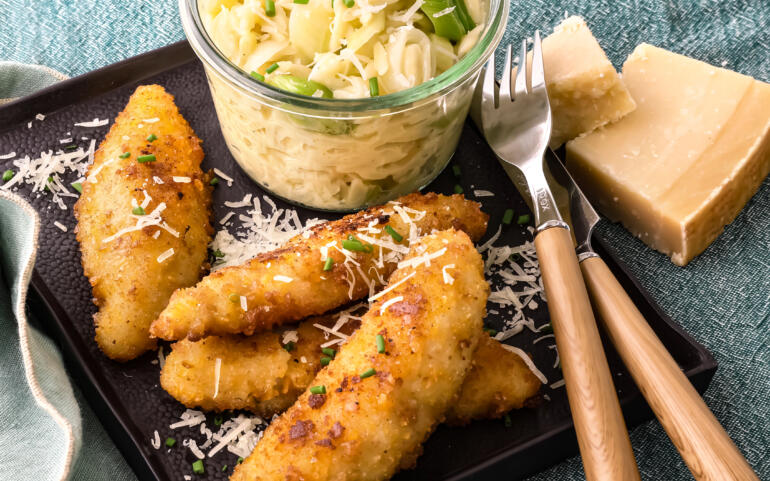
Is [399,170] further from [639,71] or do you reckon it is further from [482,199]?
[639,71]

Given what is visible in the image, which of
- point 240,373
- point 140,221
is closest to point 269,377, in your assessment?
point 240,373

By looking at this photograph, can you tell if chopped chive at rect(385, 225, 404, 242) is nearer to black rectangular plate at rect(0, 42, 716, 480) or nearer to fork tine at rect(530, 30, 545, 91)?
black rectangular plate at rect(0, 42, 716, 480)

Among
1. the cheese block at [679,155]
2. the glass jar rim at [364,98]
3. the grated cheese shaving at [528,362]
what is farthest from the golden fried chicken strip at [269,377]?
the cheese block at [679,155]

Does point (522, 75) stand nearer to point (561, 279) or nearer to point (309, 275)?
point (561, 279)

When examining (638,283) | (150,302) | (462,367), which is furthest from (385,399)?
(638,283)

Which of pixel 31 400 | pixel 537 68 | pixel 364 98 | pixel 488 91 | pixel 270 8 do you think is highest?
pixel 270 8

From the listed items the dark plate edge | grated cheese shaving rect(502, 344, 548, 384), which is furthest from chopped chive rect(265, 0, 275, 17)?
grated cheese shaving rect(502, 344, 548, 384)

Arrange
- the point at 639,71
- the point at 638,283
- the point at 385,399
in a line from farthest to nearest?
the point at 639,71, the point at 638,283, the point at 385,399
